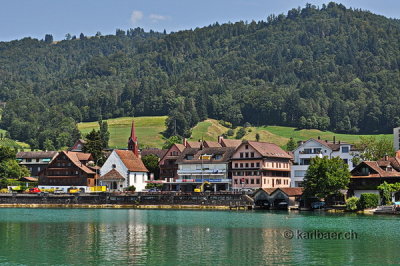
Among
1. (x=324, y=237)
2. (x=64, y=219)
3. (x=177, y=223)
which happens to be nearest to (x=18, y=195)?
(x=64, y=219)

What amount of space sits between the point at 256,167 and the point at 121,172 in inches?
1221

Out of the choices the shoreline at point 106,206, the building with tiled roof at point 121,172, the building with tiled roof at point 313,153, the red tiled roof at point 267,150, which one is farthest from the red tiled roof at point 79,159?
the building with tiled roof at point 313,153

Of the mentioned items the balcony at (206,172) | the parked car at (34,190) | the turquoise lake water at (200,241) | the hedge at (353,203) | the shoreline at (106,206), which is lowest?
the turquoise lake water at (200,241)

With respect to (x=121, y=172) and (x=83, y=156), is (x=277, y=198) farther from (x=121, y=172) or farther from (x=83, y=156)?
(x=83, y=156)

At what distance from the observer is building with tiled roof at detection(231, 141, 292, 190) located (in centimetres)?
12912

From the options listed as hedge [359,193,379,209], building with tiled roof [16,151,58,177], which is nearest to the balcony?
hedge [359,193,379,209]

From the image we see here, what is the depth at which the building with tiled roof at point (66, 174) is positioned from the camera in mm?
143000

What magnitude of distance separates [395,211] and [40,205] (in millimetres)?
65766

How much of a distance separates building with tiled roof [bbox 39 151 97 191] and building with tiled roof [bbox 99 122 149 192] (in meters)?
3.34

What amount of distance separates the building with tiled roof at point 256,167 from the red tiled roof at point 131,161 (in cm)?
2332

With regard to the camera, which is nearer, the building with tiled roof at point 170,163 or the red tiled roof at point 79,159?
the red tiled roof at point 79,159

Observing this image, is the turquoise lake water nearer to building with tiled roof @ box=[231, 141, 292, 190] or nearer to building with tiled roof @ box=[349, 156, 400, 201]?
building with tiled roof @ box=[349, 156, 400, 201]

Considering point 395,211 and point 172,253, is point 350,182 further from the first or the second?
point 172,253

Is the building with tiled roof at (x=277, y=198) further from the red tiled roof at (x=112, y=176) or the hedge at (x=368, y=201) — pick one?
the red tiled roof at (x=112, y=176)
